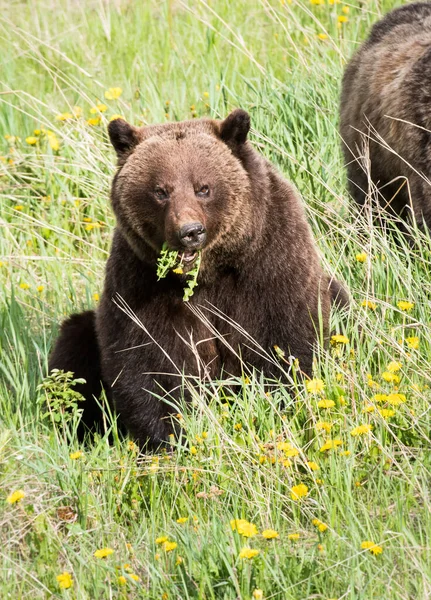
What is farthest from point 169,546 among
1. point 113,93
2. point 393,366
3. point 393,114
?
point 113,93

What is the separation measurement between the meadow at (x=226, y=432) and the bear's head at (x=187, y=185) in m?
0.65

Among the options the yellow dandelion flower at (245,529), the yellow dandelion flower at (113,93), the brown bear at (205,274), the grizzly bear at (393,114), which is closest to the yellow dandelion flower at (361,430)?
the yellow dandelion flower at (245,529)

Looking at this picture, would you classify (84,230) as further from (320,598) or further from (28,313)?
(320,598)

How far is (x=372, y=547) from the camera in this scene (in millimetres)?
3014

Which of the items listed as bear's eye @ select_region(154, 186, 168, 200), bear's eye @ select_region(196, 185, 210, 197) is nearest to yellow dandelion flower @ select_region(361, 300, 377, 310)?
bear's eye @ select_region(196, 185, 210, 197)

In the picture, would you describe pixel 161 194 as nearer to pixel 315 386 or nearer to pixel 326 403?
pixel 315 386

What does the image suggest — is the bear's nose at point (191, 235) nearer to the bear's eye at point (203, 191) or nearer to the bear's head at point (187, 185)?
the bear's head at point (187, 185)

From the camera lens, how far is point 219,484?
380cm

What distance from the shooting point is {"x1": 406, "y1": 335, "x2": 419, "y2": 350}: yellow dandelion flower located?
417cm

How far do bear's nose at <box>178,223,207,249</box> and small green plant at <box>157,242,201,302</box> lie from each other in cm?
14

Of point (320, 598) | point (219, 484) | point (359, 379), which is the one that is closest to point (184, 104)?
point (359, 379)

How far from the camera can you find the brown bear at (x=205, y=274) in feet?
15.5

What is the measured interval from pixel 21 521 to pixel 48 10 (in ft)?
21.4

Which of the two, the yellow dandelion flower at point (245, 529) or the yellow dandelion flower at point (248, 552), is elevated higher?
the yellow dandelion flower at point (248, 552)
